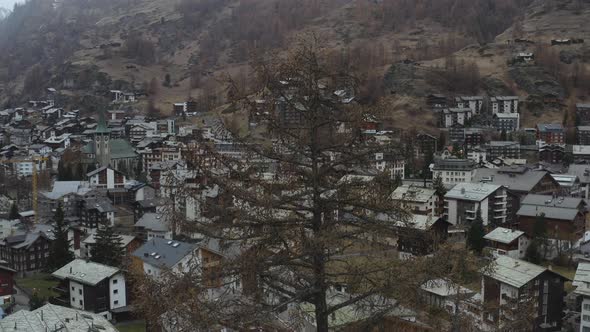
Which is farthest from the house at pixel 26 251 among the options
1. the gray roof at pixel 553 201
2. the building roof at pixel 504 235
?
the gray roof at pixel 553 201

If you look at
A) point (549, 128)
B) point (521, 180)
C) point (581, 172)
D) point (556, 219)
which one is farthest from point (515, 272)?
point (549, 128)

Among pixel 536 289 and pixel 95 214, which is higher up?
pixel 536 289

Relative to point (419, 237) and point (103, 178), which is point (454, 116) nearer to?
point (103, 178)

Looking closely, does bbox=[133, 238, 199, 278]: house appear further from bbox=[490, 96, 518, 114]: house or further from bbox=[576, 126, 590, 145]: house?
bbox=[490, 96, 518, 114]: house

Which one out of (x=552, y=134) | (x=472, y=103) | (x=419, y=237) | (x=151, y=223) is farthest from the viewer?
(x=472, y=103)

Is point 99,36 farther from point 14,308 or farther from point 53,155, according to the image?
point 14,308

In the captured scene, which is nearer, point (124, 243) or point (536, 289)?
point (536, 289)

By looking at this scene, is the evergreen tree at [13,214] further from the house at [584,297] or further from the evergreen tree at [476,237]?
the house at [584,297]

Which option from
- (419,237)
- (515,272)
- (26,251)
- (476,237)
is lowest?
(26,251)
